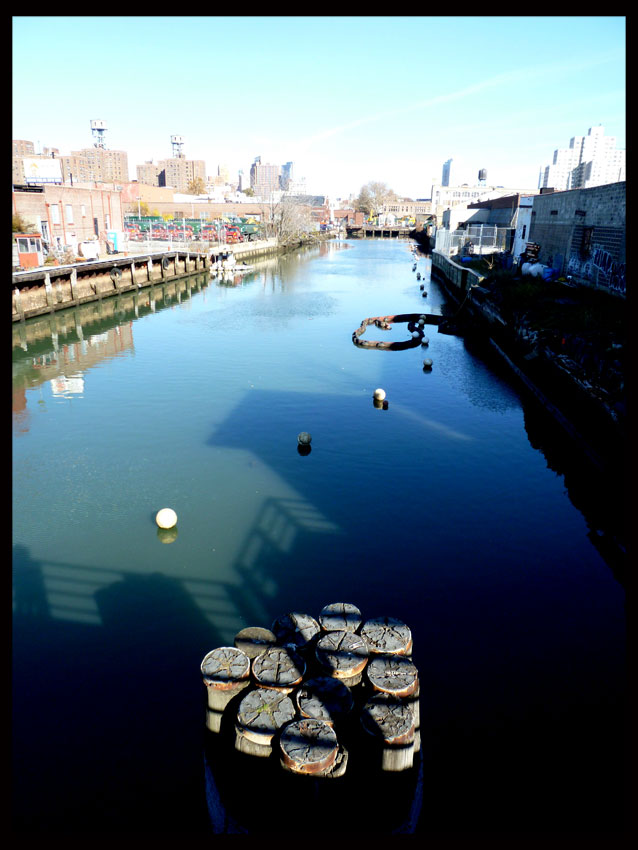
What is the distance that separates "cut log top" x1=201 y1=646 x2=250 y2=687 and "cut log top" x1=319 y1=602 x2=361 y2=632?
43.3 inches

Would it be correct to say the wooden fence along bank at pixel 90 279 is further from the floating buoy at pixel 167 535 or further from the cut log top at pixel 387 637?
the cut log top at pixel 387 637

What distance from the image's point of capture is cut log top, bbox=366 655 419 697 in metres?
5.99

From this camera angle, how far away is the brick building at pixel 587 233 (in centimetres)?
3005

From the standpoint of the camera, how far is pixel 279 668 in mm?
6137

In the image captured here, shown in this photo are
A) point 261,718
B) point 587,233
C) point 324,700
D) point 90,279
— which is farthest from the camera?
point 90,279

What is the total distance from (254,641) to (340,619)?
1.10 meters

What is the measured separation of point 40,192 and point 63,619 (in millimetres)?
56383

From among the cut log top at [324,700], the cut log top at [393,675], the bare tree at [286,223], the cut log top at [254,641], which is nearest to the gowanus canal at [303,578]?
the cut log top at [324,700]

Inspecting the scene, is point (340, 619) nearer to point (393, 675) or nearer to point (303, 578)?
point (393, 675)

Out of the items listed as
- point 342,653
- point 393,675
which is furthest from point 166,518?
point 393,675

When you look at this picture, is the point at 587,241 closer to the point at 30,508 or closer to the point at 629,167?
the point at 30,508

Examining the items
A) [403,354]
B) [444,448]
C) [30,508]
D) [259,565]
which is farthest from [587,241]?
[30,508]

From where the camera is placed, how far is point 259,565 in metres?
12.3

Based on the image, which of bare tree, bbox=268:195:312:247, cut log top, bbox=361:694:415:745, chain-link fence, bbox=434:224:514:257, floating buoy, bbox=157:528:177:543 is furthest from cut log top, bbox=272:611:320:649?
bare tree, bbox=268:195:312:247
